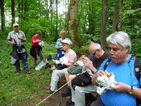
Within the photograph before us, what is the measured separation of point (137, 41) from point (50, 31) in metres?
9.29

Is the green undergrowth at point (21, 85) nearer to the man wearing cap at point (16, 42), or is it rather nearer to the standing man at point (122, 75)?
the man wearing cap at point (16, 42)

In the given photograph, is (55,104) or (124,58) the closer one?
(124,58)

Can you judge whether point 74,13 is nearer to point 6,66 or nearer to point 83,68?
point 83,68

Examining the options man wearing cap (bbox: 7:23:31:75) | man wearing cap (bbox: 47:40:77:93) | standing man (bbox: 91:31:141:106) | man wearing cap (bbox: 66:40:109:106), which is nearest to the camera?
standing man (bbox: 91:31:141:106)

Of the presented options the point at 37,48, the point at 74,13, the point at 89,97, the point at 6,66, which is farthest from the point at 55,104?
the point at 74,13

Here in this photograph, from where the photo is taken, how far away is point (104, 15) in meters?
5.55

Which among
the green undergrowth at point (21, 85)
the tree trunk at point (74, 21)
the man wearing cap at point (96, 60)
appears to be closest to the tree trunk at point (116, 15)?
the tree trunk at point (74, 21)

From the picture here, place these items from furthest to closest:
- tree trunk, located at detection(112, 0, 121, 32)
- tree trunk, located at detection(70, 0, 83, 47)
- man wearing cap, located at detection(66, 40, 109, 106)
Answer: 1. tree trunk, located at detection(70, 0, 83, 47)
2. tree trunk, located at detection(112, 0, 121, 32)
3. man wearing cap, located at detection(66, 40, 109, 106)

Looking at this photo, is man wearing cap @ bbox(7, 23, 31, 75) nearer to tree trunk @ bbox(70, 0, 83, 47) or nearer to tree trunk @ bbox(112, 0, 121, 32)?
tree trunk @ bbox(70, 0, 83, 47)

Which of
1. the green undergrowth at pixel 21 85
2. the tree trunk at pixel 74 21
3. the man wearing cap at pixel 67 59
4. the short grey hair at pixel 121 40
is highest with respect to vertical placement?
the tree trunk at pixel 74 21

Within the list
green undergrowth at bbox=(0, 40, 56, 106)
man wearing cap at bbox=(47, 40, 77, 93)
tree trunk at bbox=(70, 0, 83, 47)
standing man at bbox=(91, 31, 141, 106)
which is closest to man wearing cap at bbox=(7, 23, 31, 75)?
green undergrowth at bbox=(0, 40, 56, 106)

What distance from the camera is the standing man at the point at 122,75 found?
1.28 meters

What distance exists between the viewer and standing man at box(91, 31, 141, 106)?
128 cm

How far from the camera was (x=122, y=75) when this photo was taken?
55.2 inches
